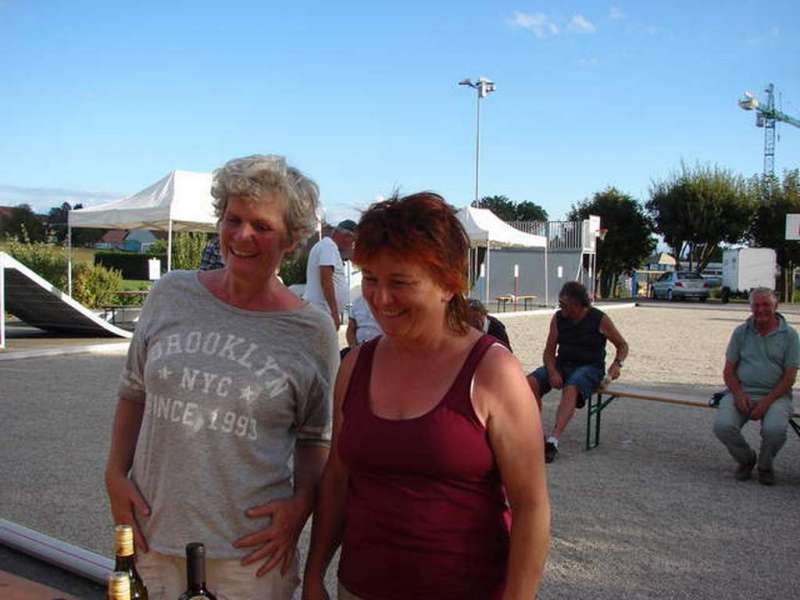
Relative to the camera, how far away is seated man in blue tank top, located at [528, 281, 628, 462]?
6.52 metres

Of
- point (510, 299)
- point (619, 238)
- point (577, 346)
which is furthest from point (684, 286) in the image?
point (577, 346)

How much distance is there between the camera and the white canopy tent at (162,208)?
14.4 m

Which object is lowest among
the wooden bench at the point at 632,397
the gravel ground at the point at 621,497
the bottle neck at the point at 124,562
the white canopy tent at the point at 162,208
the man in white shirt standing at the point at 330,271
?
the gravel ground at the point at 621,497

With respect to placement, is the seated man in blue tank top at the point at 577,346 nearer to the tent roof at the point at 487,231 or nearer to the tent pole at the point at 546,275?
the tent roof at the point at 487,231

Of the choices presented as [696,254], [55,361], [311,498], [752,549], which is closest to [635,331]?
[55,361]

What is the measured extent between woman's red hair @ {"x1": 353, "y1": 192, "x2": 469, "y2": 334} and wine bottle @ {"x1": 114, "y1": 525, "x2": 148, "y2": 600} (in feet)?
2.48

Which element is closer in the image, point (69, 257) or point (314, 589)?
point (314, 589)

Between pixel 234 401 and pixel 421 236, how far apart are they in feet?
1.90

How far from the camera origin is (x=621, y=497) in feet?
16.9

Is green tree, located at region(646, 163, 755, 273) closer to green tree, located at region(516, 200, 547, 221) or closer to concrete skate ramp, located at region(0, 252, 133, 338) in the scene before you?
concrete skate ramp, located at region(0, 252, 133, 338)

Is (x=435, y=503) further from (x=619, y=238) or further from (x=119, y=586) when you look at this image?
(x=619, y=238)

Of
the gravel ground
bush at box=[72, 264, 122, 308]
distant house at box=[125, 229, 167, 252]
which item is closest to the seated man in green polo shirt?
the gravel ground

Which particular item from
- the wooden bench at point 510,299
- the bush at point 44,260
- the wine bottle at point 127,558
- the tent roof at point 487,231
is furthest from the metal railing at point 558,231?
the wine bottle at point 127,558

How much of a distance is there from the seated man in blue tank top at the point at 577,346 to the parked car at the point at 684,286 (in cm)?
3050
